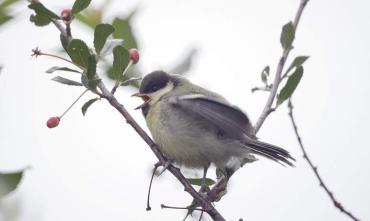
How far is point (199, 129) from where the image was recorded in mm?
3912

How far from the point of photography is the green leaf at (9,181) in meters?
1.55

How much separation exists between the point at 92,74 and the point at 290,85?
1.12 m

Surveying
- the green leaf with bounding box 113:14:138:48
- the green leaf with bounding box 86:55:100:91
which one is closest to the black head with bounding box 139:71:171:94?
the green leaf with bounding box 113:14:138:48

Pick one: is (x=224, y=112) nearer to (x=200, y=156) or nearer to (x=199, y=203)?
(x=200, y=156)

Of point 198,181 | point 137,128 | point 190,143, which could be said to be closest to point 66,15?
point 137,128

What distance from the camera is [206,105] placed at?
3.82 m

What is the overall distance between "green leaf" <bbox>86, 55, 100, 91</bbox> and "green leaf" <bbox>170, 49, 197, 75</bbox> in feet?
2.06

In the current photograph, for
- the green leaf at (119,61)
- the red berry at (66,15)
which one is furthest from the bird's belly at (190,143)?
the red berry at (66,15)

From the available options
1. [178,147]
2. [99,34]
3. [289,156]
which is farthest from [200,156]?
[99,34]

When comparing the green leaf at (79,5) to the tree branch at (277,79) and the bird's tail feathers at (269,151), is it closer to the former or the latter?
the tree branch at (277,79)

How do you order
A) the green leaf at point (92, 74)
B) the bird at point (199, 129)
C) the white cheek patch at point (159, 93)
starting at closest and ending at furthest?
the green leaf at point (92, 74) < the bird at point (199, 129) < the white cheek patch at point (159, 93)

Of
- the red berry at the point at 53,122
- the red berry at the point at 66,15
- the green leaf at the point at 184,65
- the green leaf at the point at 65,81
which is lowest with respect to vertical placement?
the red berry at the point at 53,122

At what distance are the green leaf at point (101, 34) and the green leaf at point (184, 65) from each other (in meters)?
0.49

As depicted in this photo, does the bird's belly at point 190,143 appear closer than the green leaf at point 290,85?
No
